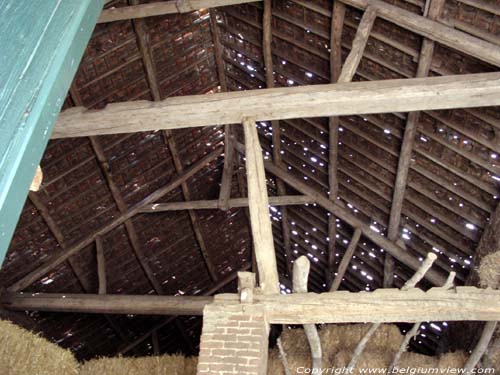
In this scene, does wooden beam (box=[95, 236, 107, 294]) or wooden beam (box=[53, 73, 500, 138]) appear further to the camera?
wooden beam (box=[95, 236, 107, 294])

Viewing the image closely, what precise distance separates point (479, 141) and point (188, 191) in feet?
15.6

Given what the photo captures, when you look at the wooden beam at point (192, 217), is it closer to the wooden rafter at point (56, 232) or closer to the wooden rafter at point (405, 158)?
the wooden rafter at point (56, 232)

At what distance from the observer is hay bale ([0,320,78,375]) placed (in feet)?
16.7

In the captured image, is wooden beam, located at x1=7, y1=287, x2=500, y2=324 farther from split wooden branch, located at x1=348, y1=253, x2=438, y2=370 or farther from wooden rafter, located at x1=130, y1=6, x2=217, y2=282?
wooden rafter, located at x1=130, y1=6, x2=217, y2=282

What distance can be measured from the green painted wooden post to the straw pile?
4924mm

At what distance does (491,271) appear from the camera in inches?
189

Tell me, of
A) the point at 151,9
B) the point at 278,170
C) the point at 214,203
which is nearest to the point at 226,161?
the point at 214,203

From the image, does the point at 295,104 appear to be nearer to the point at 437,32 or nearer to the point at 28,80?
the point at 437,32

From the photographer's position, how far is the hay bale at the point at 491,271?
4.77 m

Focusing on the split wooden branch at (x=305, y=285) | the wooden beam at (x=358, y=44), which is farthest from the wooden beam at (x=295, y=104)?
the split wooden branch at (x=305, y=285)

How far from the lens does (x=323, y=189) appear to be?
8.78 metres

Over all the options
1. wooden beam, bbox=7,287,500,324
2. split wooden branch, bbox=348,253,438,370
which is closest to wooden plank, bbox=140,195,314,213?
split wooden branch, bbox=348,253,438,370

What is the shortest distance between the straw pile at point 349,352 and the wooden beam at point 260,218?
61.1 inches

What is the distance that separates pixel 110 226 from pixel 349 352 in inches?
173
